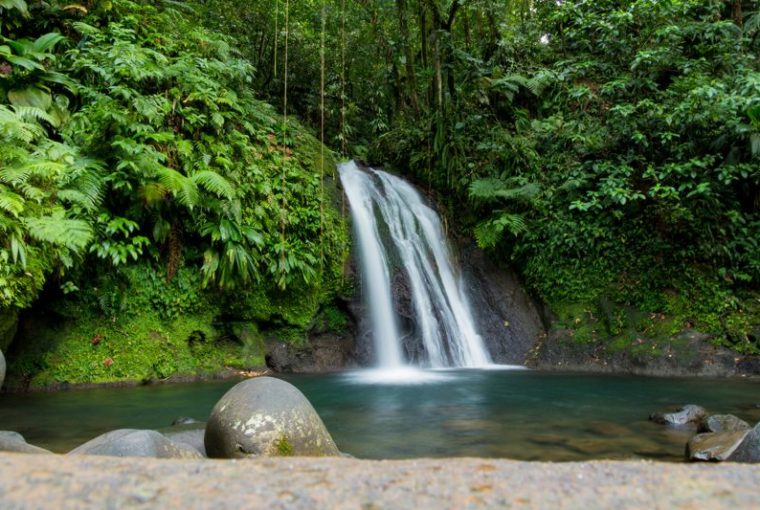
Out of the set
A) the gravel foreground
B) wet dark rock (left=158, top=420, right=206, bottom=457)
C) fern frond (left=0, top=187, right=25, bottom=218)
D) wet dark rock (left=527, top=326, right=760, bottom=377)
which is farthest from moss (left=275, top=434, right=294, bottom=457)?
wet dark rock (left=527, top=326, right=760, bottom=377)

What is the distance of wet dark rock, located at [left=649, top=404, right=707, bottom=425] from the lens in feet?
18.5

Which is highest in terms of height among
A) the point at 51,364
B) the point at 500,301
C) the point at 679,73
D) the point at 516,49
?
the point at 516,49

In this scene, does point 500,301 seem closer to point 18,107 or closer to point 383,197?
point 383,197

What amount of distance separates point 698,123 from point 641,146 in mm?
1077

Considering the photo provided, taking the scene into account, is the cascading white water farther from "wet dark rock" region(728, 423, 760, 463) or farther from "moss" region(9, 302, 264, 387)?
"wet dark rock" region(728, 423, 760, 463)

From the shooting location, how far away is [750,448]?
3.64 meters

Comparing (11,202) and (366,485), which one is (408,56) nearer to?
(11,202)

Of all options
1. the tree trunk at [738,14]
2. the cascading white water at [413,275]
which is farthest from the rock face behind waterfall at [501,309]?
the tree trunk at [738,14]

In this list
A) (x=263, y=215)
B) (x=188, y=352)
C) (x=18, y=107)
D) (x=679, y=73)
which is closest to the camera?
(x=18, y=107)

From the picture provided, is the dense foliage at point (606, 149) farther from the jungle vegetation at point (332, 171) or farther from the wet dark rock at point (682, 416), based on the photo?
the wet dark rock at point (682, 416)

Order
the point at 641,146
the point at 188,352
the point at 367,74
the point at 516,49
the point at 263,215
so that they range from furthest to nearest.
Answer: the point at 367,74, the point at 516,49, the point at 641,146, the point at 263,215, the point at 188,352

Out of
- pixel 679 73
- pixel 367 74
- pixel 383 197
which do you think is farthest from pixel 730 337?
pixel 367 74

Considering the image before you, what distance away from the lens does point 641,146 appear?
1063cm

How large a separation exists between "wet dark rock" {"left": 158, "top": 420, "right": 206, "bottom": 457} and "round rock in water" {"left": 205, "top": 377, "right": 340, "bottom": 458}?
52 cm
